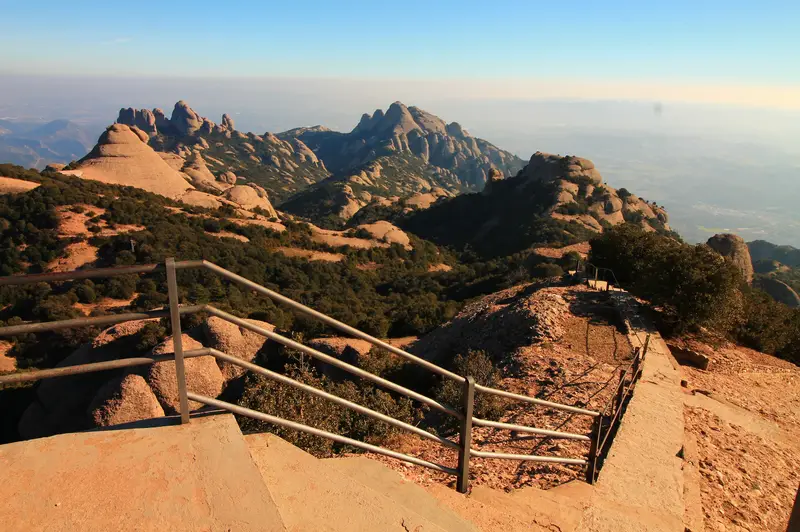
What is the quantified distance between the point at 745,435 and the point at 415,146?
567ft

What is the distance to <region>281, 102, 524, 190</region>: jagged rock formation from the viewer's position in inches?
6708

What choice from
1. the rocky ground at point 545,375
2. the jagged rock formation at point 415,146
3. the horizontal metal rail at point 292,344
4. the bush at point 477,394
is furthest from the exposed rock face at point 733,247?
the jagged rock formation at point 415,146

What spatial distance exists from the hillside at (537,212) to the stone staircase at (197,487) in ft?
155

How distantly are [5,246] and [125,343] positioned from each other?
26254 millimetres

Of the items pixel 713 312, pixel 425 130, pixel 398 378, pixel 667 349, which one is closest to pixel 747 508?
pixel 667 349

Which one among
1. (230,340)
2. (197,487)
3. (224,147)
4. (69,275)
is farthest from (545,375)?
(224,147)

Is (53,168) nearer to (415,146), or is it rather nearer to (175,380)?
(175,380)

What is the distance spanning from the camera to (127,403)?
13.2 meters

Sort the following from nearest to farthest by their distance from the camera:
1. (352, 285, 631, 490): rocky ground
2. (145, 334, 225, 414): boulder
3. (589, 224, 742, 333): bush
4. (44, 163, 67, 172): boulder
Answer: (352, 285, 631, 490): rocky ground, (589, 224, 742, 333): bush, (145, 334, 225, 414): boulder, (44, 163, 67, 172): boulder

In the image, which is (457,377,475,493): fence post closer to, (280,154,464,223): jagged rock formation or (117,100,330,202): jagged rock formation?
(280,154,464,223): jagged rock formation

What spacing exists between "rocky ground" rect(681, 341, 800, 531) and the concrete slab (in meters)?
5.10

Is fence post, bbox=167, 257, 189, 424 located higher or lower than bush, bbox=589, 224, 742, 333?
higher

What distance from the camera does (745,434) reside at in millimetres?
7641

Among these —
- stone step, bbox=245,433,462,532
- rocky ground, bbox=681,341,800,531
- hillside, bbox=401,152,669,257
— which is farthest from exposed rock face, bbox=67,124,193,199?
stone step, bbox=245,433,462,532
